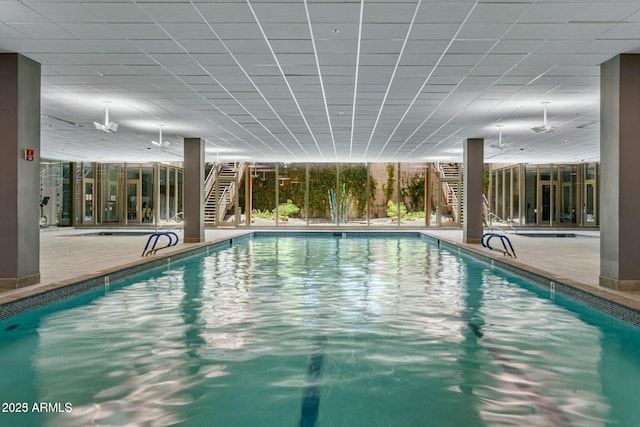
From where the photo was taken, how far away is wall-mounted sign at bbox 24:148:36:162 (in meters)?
6.12

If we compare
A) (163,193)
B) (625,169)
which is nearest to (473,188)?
(625,169)

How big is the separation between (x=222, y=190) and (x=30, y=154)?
53.8 feet

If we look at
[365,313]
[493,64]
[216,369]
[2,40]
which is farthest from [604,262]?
[2,40]

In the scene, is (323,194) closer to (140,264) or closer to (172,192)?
(172,192)

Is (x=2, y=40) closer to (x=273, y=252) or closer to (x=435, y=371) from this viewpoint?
(x=435, y=371)

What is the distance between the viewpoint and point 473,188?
43.5 feet

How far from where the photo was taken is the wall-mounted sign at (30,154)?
612 centimetres

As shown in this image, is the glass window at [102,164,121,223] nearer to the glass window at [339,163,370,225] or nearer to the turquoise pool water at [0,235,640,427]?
the glass window at [339,163,370,225]

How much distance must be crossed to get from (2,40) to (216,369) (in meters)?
4.47

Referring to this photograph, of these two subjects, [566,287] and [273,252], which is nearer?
[566,287]

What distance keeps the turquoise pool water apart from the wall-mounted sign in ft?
6.01

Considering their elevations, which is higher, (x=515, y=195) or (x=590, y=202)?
(x=515, y=195)

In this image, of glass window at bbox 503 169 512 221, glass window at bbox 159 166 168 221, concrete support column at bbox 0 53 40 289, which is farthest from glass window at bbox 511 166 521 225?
concrete support column at bbox 0 53 40 289

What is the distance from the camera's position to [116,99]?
8422mm
